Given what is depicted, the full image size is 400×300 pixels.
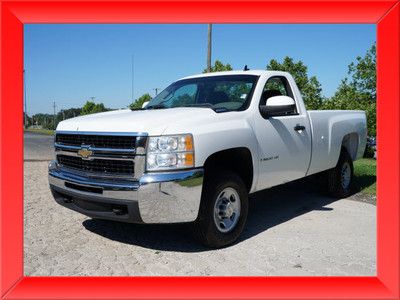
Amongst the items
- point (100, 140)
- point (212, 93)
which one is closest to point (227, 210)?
point (100, 140)

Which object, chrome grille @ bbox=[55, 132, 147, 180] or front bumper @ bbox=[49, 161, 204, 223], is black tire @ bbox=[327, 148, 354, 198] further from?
chrome grille @ bbox=[55, 132, 147, 180]

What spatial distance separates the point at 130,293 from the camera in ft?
10.8

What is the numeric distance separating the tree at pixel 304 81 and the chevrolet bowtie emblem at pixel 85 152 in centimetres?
1771

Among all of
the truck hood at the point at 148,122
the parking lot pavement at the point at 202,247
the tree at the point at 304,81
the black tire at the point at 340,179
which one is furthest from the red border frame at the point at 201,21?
the tree at the point at 304,81

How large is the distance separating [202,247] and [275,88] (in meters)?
2.70

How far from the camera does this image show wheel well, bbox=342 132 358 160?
7170 millimetres

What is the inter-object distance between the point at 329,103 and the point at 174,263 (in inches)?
757

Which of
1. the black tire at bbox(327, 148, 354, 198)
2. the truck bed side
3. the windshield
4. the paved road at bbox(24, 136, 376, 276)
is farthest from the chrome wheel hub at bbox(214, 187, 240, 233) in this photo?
the black tire at bbox(327, 148, 354, 198)

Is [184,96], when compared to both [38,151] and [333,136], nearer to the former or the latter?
[333,136]

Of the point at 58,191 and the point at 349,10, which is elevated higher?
the point at 349,10

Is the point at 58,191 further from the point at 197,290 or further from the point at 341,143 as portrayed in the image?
the point at 341,143

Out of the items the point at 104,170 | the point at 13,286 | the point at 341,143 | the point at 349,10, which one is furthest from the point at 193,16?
the point at 341,143

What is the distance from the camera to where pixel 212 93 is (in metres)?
5.25

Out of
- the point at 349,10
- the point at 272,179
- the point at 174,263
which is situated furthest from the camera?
the point at 272,179
